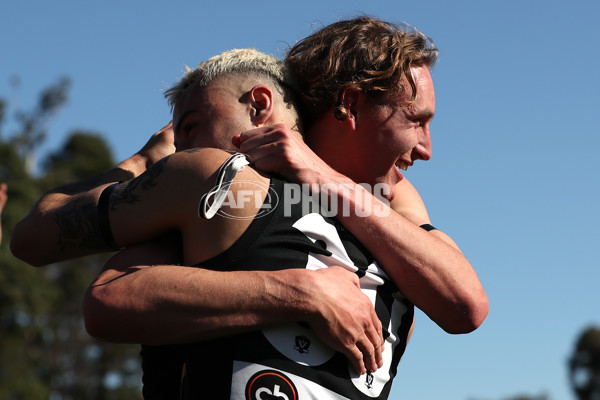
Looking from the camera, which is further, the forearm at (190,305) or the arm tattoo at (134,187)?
the arm tattoo at (134,187)

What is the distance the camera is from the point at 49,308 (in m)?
33.0

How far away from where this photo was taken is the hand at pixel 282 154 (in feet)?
9.49

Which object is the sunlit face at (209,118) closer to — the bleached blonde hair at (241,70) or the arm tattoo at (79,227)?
the bleached blonde hair at (241,70)

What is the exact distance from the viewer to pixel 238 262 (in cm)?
266

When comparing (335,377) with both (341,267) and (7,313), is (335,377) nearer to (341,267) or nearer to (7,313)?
(341,267)

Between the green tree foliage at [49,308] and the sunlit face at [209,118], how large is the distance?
26400 millimetres

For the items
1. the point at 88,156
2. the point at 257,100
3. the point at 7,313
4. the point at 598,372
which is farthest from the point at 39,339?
the point at 257,100

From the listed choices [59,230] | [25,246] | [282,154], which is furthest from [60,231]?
[282,154]

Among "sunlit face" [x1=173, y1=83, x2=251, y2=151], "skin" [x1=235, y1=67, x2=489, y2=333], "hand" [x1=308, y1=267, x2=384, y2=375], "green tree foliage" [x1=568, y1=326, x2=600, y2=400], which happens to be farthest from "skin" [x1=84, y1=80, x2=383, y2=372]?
"green tree foliage" [x1=568, y1=326, x2=600, y2=400]

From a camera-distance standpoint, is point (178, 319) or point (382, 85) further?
point (382, 85)

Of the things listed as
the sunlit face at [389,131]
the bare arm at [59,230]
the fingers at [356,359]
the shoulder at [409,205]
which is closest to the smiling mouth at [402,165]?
the sunlit face at [389,131]

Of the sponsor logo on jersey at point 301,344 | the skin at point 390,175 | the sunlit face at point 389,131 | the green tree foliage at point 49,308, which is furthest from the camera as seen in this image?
the green tree foliage at point 49,308

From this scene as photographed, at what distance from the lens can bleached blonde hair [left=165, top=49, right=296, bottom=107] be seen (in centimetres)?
335

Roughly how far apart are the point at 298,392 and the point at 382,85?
4.58 feet
